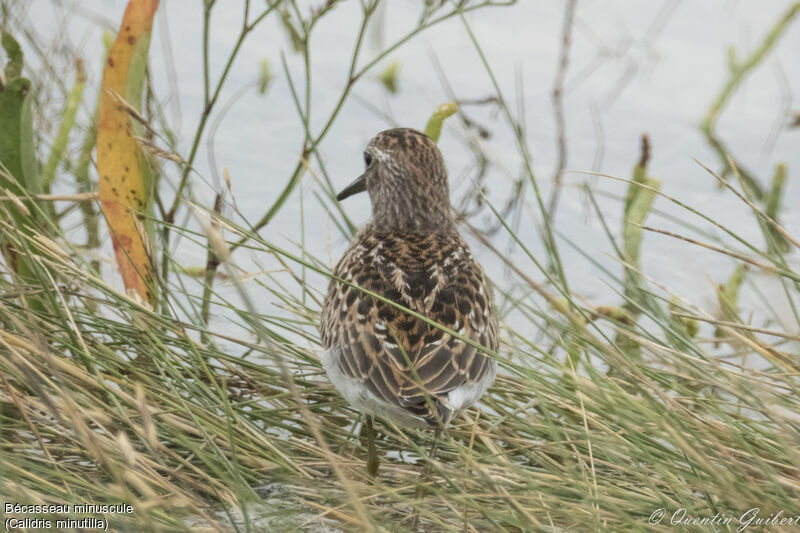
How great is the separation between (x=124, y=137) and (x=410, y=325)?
1620 millimetres

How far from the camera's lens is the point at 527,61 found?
332 inches

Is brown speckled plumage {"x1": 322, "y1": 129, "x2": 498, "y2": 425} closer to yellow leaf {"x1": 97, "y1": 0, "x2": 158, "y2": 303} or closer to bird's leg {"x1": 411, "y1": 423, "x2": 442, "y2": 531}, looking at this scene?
bird's leg {"x1": 411, "y1": 423, "x2": 442, "y2": 531}

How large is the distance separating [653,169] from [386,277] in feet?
12.9

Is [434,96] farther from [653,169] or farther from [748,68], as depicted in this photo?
[748,68]

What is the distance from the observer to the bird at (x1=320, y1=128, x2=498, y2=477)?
347cm

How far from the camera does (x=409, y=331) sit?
3.64 metres

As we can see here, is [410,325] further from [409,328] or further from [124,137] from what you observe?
[124,137]

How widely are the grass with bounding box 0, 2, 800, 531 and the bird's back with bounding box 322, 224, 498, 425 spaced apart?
0.54 feet

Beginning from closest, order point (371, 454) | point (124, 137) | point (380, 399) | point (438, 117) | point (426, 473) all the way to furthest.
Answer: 1. point (380, 399)
2. point (426, 473)
3. point (371, 454)
4. point (124, 137)
5. point (438, 117)

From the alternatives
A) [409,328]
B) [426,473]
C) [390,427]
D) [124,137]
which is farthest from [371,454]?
[124,137]

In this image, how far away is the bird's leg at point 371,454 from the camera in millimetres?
3826

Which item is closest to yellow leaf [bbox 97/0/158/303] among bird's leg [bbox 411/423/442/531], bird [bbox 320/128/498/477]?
bird [bbox 320/128/498/477]

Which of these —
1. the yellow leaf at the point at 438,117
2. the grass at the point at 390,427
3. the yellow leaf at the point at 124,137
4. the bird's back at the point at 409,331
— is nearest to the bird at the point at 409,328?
the bird's back at the point at 409,331

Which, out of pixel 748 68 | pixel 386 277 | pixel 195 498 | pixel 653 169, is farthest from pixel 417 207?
pixel 748 68
